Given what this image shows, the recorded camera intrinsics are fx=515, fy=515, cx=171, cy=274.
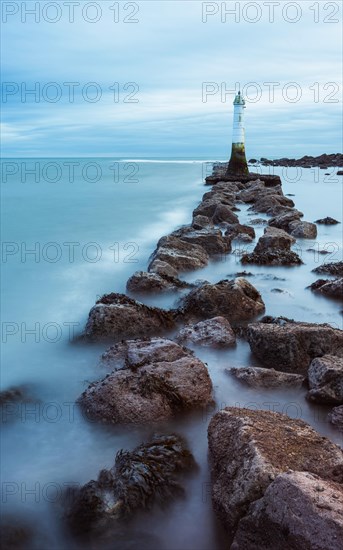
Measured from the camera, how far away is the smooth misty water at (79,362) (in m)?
2.57

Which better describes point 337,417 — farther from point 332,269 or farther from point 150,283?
point 332,269

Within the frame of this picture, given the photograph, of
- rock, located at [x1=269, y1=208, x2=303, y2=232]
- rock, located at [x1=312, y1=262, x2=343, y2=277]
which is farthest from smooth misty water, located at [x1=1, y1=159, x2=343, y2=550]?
rock, located at [x1=269, y1=208, x2=303, y2=232]

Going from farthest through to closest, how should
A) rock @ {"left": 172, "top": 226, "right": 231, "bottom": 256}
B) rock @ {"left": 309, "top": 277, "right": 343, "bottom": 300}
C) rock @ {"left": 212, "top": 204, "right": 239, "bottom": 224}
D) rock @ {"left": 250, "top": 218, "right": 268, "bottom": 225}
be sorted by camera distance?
rock @ {"left": 250, "top": 218, "right": 268, "bottom": 225} → rock @ {"left": 212, "top": 204, "right": 239, "bottom": 224} → rock @ {"left": 172, "top": 226, "right": 231, "bottom": 256} → rock @ {"left": 309, "top": 277, "right": 343, "bottom": 300}

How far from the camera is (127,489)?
2514 millimetres

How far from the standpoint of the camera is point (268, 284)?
6742 mm

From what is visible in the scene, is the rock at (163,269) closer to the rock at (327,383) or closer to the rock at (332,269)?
the rock at (332,269)

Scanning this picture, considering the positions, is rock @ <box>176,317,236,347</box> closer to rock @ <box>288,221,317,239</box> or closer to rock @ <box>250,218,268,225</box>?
rock @ <box>288,221,317,239</box>

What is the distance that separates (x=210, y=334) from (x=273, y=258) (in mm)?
3669

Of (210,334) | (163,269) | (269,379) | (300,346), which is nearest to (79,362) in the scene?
(210,334)

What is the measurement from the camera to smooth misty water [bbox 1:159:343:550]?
257 cm

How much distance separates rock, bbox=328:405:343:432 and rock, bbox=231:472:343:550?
1145 millimetres

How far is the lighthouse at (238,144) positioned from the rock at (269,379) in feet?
73.3

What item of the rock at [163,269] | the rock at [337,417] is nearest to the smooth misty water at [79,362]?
the rock at [337,417]

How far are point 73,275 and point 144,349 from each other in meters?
3.79
